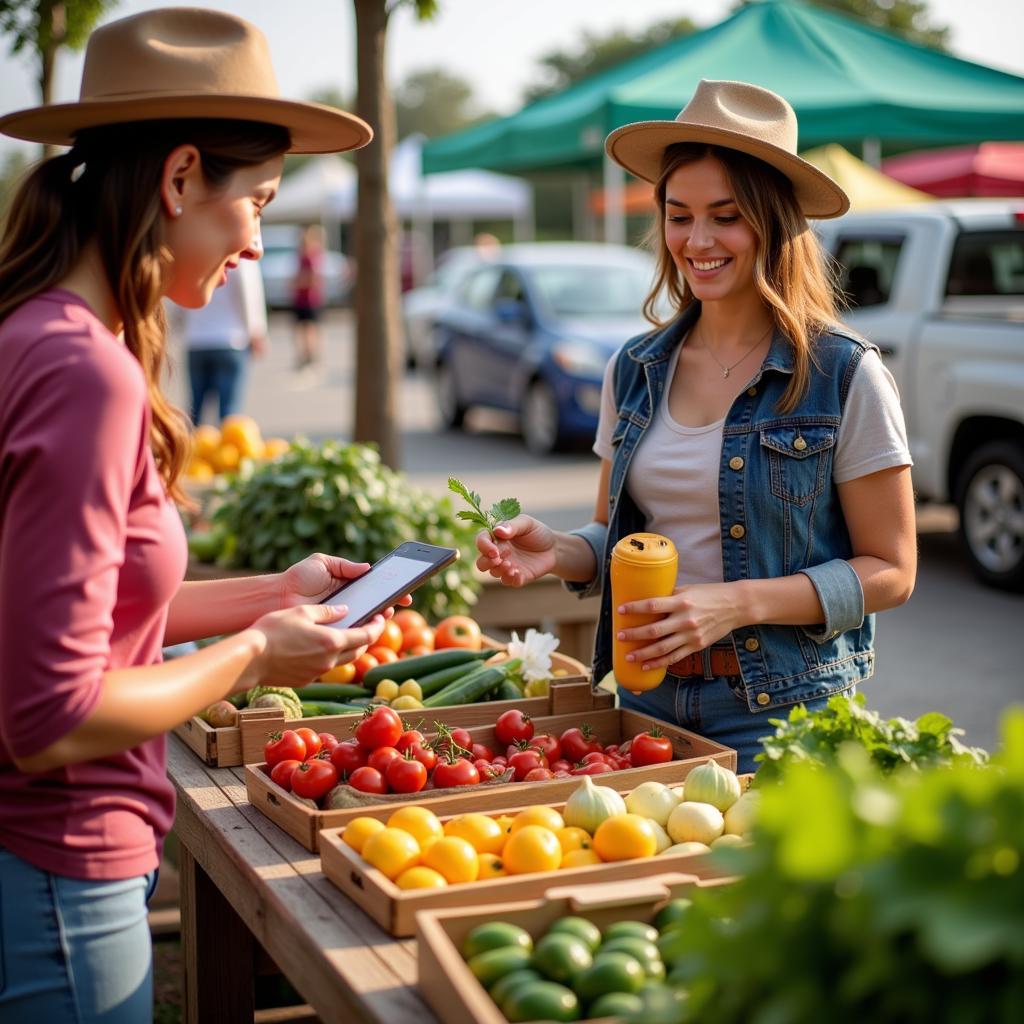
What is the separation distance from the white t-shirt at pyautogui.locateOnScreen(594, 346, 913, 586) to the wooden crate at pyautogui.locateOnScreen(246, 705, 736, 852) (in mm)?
372

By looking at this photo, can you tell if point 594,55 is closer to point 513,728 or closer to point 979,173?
point 979,173

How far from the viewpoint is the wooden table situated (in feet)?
6.32

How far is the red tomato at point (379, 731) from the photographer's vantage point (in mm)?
2680

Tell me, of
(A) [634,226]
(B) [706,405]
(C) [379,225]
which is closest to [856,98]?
(C) [379,225]

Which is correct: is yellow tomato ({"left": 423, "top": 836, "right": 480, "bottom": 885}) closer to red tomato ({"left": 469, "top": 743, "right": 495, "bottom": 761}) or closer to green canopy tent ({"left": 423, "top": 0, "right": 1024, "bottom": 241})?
red tomato ({"left": 469, "top": 743, "right": 495, "bottom": 761})

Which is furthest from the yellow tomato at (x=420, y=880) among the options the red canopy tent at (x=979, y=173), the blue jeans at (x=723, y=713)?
the red canopy tent at (x=979, y=173)

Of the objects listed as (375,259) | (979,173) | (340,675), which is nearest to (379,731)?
(340,675)

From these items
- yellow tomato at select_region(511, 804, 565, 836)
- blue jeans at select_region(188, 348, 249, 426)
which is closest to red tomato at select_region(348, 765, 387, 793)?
yellow tomato at select_region(511, 804, 565, 836)

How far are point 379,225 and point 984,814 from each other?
5.72m

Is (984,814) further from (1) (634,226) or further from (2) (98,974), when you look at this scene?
(1) (634,226)

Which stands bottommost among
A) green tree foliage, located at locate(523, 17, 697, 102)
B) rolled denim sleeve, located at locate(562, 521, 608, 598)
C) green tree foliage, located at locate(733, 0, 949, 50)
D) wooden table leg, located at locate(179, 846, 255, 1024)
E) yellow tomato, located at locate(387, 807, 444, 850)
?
wooden table leg, located at locate(179, 846, 255, 1024)

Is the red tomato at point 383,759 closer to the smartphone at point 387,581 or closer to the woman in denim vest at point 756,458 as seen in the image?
the smartphone at point 387,581

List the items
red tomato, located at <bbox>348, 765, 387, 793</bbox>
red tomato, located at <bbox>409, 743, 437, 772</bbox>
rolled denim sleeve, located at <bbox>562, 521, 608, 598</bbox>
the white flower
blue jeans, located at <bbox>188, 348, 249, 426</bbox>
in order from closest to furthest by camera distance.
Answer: red tomato, located at <bbox>348, 765, 387, 793</bbox> < red tomato, located at <bbox>409, 743, 437, 772</bbox> < rolled denim sleeve, located at <bbox>562, 521, 608, 598</bbox> < the white flower < blue jeans, located at <bbox>188, 348, 249, 426</bbox>

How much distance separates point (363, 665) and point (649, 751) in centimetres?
116
